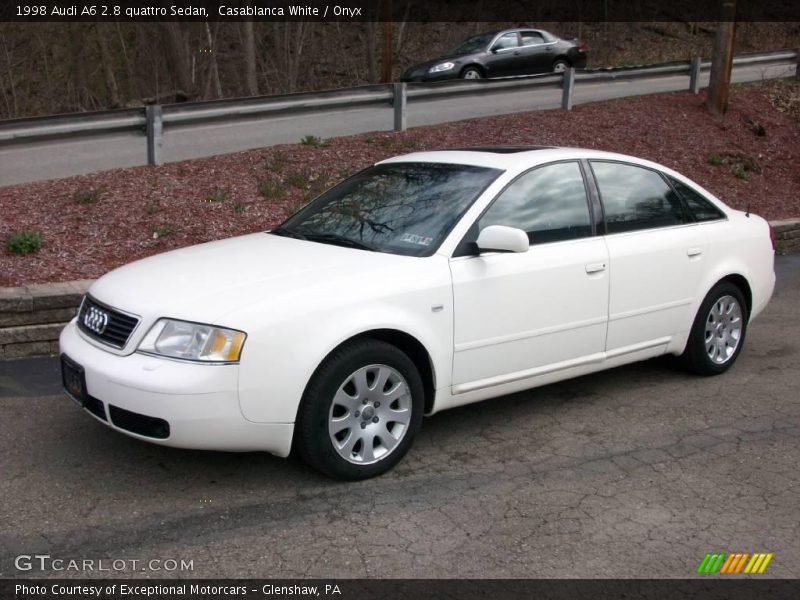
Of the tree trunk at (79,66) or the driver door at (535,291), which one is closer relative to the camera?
the driver door at (535,291)

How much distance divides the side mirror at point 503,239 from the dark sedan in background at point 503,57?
46.3 feet

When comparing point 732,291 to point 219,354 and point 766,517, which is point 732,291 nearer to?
point 766,517

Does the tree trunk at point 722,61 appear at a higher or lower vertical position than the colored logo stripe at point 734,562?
higher

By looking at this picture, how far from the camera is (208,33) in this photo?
25.5 meters

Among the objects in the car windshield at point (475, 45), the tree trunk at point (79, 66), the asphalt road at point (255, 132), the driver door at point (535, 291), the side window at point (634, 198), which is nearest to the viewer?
the driver door at point (535, 291)

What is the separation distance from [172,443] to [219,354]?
0.46m

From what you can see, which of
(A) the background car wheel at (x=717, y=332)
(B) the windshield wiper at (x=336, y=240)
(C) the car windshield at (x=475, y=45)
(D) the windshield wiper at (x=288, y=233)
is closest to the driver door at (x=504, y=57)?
(C) the car windshield at (x=475, y=45)

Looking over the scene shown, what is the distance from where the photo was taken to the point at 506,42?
19.4 metres

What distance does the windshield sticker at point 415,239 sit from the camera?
4.80 metres

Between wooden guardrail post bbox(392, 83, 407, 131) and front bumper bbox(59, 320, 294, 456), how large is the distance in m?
8.68

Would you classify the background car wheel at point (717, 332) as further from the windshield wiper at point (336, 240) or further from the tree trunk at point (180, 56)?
the tree trunk at point (180, 56)

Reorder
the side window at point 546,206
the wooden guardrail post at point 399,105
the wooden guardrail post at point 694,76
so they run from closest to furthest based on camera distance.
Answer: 1. the side window at point 546,206
2. the wooden guardrail post at point 399,105
3. the wooden guardrail post at point 694,76
